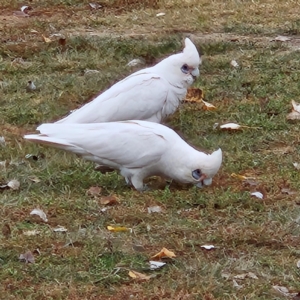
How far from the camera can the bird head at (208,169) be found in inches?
179

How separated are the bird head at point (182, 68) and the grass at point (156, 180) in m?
0.44

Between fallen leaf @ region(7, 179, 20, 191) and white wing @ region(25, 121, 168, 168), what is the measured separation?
317mm

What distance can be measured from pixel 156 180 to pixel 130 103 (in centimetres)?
58

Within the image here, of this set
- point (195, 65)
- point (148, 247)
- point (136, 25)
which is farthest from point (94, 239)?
point (136, 25)

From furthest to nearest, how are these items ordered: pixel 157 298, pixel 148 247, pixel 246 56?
pixel 246 56 < pixel 148 247 < pixel 157 298

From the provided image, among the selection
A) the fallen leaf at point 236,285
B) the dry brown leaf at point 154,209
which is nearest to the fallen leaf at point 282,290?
the fallen leaf at point 236,285

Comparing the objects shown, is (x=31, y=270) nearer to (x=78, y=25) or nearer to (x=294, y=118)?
(x=294, y=118)

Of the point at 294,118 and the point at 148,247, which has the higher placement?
the point at 148,247

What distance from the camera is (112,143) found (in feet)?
15.2

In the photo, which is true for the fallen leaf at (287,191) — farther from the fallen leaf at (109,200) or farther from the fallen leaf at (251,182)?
the fallen leaf at (109,200)

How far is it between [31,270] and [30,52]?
4203 millimetres

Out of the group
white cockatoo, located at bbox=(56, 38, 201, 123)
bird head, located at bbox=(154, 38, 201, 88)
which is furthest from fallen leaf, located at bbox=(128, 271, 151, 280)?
bird head, located at bbox=(154, 38, 201, 88)

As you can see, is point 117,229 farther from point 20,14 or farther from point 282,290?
point 20,14

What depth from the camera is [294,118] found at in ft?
20.0
